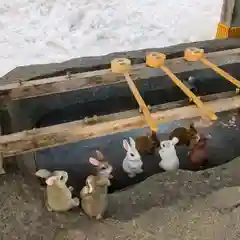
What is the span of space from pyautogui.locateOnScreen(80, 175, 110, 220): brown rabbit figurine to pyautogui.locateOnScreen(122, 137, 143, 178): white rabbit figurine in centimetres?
25

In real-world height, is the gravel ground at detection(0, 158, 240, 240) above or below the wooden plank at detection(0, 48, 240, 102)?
below

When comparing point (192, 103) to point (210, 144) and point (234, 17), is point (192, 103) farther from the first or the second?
point (234, 17)

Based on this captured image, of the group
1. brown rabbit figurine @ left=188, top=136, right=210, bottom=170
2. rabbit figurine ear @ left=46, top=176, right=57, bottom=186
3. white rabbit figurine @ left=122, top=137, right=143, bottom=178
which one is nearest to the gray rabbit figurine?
rabbit figurine ear @ left=46, top=176, right=57, bottom=186

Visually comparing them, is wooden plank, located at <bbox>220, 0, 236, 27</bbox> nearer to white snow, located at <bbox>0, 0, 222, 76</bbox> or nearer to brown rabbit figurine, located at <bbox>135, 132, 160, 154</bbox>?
white snow, located at <bbox>0, 0, 222, 76</bbox>

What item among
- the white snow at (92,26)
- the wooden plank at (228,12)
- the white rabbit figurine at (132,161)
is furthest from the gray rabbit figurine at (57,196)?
the wooden plank at (228,12)

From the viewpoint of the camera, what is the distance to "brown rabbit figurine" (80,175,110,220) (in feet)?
2.95

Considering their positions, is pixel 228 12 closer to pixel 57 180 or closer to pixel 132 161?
pixel 132 161

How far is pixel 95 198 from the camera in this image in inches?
35.6

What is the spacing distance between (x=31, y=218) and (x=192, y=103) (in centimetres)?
47

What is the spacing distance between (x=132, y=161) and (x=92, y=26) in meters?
1.19

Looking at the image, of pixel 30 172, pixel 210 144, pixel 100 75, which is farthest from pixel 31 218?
pixel 210 144

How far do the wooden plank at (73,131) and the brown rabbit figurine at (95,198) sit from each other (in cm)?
13

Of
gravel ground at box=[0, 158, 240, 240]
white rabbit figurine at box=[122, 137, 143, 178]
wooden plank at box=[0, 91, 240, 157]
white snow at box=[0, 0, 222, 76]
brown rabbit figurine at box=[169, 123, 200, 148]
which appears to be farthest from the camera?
white snow at box=[0, 0, 222, 76]

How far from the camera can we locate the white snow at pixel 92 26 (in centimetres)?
200
